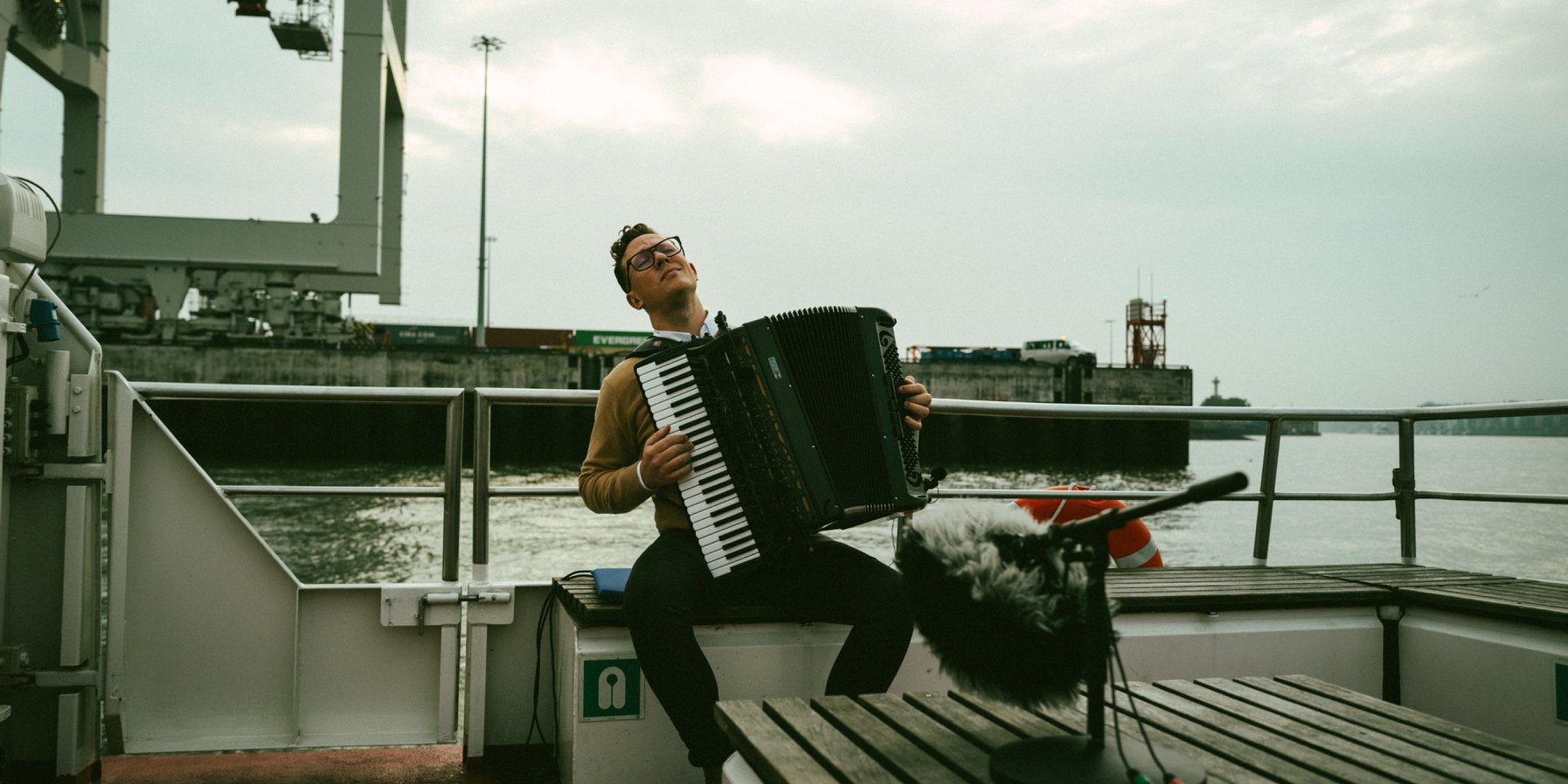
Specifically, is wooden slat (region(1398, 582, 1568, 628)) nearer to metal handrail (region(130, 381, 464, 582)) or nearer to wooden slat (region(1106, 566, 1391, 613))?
wooden slat (region(1106, 566, 1391, 613))

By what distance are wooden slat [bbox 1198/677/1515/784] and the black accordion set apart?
2.81 feet

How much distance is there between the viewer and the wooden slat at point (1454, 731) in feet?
4.89

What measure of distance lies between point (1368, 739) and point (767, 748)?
3.08ft

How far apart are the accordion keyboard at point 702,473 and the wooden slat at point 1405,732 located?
1.12m

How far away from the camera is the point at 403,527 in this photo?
49.3 feet

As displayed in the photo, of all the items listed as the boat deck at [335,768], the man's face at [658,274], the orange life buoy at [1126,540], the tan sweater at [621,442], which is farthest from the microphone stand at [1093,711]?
the orange life buoy at [1126,540]

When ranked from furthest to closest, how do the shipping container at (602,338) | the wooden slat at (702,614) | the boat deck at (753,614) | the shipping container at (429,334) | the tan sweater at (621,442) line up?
the shipping container at (429,334) → the shipping container at (602,338) → the boat deck at (753,614) → the tan sweater at (621,442) → the wooden slat at (702,614)

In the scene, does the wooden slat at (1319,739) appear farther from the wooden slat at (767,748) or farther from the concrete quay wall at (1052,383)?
the concrete quay wall at (1052,383)

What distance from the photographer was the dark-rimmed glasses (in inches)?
115

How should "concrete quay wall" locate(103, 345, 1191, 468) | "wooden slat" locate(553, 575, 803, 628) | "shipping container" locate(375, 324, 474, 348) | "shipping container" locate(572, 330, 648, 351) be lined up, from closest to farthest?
"wooden slat" locate(553, 575, 803, 628) → "concrete quay wall" locate(103, 345, 1191, 468) → "shipping container" locate(572, 330, 648, 351) → "shipping container" locate(375, 324, 474, 348)

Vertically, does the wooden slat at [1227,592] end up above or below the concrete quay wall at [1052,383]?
below

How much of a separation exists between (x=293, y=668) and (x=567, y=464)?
24665 mm

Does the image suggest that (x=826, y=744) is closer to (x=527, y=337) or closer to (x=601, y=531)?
(x=601, y=531)

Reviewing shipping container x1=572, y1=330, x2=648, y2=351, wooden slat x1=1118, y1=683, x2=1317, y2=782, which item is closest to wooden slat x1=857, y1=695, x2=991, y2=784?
wooden slat x1=1118, y1=683, x2=1317, y2=782
